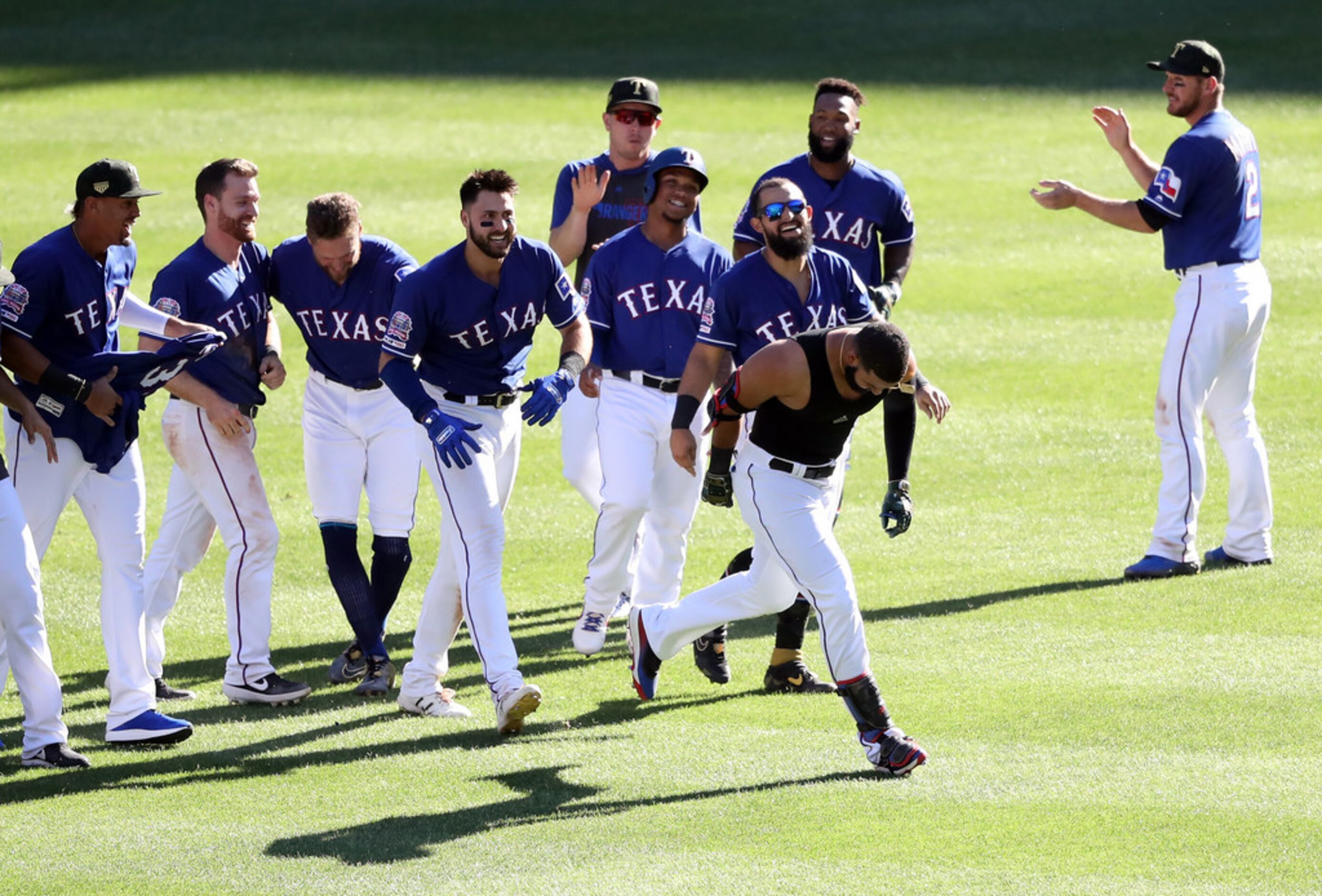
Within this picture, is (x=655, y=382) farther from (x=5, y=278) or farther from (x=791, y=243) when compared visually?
(x=5, y=278)

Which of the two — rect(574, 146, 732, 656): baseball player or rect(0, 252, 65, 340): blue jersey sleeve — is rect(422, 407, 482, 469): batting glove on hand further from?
rect(0, 252, 65, 340): blue jersey sleeve

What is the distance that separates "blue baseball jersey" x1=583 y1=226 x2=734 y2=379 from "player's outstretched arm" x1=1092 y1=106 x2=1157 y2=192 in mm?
2648

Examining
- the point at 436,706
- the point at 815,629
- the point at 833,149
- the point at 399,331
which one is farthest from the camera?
the point at 815,629

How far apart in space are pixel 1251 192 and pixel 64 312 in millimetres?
6108

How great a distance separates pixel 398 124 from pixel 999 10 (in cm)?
982

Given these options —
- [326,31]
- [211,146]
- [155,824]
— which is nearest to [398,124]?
[211,146]

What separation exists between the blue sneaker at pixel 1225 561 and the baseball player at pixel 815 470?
3261mm

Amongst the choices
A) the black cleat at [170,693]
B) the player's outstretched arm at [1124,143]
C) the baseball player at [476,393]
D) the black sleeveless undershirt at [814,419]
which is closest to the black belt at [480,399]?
the baseball player at [476,393]

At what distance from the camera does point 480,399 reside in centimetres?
729

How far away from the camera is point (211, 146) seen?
19.4 m

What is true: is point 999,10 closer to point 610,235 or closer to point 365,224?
point 365,224

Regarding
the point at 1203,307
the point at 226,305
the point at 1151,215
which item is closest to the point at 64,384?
the point at 226,305

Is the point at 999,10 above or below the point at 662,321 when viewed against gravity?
above

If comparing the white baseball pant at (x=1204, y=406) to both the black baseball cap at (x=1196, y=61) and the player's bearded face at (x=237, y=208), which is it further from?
the player's bearded face at (x=237, y=208)
